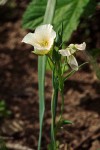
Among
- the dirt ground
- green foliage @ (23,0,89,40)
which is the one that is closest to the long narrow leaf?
green foliage @ (23,0,89,40)

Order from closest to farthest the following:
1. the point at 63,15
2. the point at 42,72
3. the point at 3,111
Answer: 1. the point at 42,72
2. the point at 63,15
3. the point at 3,111

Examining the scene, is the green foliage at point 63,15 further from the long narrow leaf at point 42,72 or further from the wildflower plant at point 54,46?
the long narrow leaf at point 42,72

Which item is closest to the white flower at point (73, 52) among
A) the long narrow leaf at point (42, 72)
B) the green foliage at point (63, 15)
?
the long narrow leaf at point (42, 72)

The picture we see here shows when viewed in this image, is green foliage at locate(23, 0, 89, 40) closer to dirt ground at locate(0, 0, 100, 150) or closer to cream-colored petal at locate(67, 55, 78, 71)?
dirt ground at locate(0, 0, 100, 150)

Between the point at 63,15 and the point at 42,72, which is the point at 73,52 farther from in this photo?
the point at 63,15

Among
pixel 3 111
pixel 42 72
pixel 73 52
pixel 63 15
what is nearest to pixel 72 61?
pixel 73 52

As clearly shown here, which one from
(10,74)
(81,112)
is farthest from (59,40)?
(10,74)
